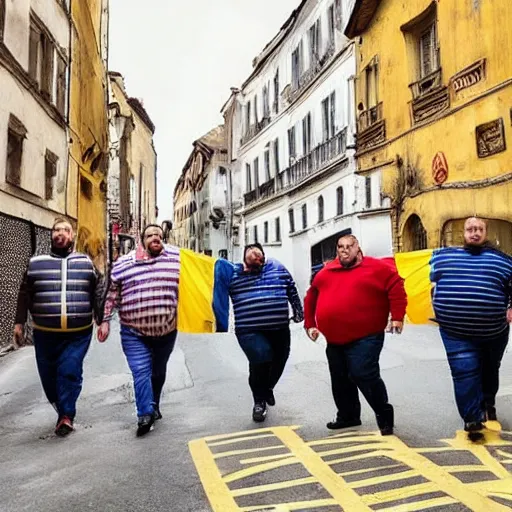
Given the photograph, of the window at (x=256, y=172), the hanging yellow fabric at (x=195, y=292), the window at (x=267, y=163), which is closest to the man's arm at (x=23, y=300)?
the hanging yellow fabric at (x=195, y=292)

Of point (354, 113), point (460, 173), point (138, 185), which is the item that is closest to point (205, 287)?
point (460, 173)

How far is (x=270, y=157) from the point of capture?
31547mm

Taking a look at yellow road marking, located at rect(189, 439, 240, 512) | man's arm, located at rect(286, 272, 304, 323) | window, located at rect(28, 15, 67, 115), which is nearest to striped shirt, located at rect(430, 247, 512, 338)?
man's arm, located at rect(286, 272, 304, 323)

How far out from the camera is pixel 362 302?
5.49m

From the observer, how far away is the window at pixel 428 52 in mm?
16297

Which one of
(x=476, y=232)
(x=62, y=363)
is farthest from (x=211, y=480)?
(x=476, y=232)

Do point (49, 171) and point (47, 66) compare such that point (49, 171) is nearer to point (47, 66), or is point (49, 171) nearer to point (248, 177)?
point (47, 66)

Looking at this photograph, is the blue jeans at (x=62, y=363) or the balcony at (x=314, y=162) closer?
the blue jeans at (x=62, y=363)

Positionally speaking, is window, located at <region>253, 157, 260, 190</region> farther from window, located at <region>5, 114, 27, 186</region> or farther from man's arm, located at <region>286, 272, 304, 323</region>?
man's arm, located at <region>286, 272, 304, 323</region>

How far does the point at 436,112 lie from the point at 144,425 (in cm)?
1261

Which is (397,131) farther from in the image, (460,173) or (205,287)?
(205,287)

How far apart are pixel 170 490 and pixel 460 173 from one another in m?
12.5

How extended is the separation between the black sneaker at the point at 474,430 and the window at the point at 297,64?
916 inches

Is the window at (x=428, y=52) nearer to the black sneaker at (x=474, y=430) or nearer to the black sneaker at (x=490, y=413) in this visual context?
the black sneaker at (x=490, y=413)
